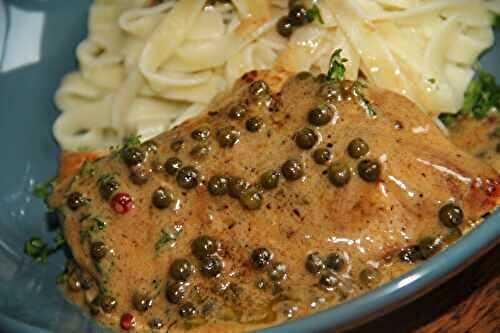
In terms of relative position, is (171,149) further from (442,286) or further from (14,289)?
(442,286)

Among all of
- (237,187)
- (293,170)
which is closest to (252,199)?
(237,187)

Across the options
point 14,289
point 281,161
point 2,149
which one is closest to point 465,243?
point 281,161

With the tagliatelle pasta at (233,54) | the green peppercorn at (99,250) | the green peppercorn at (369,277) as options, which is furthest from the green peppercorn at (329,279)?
the tagliatelle pasta at (233,54)

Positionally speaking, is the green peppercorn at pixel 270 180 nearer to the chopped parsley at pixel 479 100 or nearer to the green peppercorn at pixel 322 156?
the green peppercorn at pixel 322 156

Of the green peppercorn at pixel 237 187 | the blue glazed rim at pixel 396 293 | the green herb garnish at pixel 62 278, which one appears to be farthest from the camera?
the green herb garnish at pixel 62 278

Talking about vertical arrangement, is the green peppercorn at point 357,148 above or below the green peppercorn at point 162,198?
above

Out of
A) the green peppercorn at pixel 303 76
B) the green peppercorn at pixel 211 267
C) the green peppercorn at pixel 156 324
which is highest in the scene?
the green peppercorn at pixel 303 76

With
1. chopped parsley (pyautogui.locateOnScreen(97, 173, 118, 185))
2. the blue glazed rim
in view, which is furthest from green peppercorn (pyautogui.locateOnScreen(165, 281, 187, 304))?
chopped parsley (pyautogui.locateOnScreen(97, 173, 118, 185))
